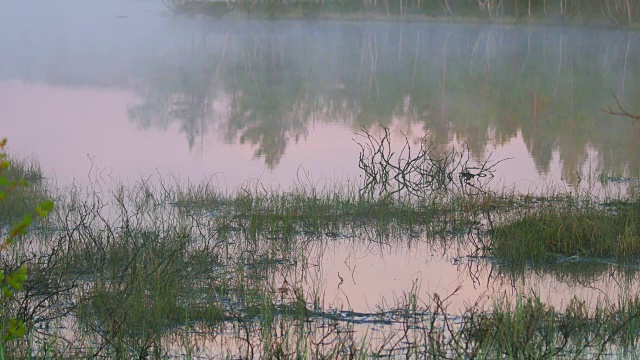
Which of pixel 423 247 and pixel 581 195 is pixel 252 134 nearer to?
pixel 581 195

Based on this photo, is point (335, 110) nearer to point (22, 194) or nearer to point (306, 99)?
point (306, 99)

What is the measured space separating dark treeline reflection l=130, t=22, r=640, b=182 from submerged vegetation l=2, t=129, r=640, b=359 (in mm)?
4487

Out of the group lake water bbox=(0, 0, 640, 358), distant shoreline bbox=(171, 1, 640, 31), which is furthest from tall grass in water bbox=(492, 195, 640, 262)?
distant shoreline bbox=(171, 1, 640, 31)

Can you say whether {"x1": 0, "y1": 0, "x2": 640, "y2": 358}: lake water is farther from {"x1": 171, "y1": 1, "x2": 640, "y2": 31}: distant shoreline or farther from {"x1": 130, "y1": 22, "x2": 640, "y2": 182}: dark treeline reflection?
{"x1": 171, "y1": 1, "x2": 640, "y2": 31}: distant shoreline

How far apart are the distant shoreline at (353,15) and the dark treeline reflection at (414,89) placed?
3.77m

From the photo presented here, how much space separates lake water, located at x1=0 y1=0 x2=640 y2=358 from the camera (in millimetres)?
7992

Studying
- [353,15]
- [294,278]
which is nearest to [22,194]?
[294,278]

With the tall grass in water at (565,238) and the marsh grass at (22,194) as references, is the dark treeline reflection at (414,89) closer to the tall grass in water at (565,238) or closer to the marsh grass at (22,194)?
the marsh grass at (22,194)

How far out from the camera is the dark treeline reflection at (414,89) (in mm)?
18453

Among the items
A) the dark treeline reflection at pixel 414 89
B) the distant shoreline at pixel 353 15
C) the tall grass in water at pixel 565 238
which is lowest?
the dark treeline reflection at pixel 414 89

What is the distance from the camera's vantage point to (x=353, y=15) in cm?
6238

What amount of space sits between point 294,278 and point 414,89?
74.9 feet

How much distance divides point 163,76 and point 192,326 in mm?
27653

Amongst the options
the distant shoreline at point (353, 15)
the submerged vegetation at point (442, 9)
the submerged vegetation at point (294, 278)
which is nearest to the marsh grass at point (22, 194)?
the submerged vegetation at point (294, 278)
